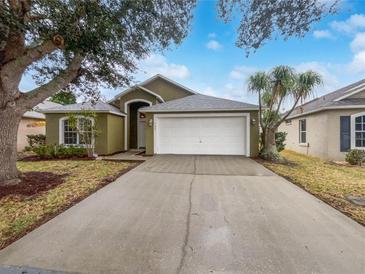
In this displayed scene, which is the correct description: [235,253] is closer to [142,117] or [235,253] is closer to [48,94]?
[48,94]

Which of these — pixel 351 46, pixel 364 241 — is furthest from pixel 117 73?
pixel 351 46

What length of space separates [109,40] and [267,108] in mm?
8643

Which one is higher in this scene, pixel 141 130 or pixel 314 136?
pixel 141 130

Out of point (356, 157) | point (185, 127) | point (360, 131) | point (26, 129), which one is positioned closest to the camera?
point (356, 157)

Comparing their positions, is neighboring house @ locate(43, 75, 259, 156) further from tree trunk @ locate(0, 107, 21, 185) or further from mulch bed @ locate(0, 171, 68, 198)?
tree trunk @ locate(0, 107, 21, 185)

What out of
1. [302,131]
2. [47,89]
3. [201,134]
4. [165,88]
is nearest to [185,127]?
[201,134]

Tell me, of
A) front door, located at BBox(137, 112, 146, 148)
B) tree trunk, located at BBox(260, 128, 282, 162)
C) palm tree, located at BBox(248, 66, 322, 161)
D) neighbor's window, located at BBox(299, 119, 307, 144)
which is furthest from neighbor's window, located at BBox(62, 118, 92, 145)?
neighbor's window, located at BBox(299, 119, 307, 144)

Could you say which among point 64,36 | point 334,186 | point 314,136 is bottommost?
point 334,186

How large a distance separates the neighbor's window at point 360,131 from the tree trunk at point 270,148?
4.57 meters

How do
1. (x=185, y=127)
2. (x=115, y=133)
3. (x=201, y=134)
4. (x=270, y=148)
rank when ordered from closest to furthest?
1. (x=270, y=148)
2. (x=201, y=134)
3. (x=185, y=127)
4. (x=115, y=133)

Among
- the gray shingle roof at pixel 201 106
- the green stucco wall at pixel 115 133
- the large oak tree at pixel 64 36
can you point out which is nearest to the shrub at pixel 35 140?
the green stucco wall at pixel 115 133

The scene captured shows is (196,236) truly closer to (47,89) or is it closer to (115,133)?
(47,89)

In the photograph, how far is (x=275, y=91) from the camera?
1127 cm

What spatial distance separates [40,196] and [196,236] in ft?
13.7
